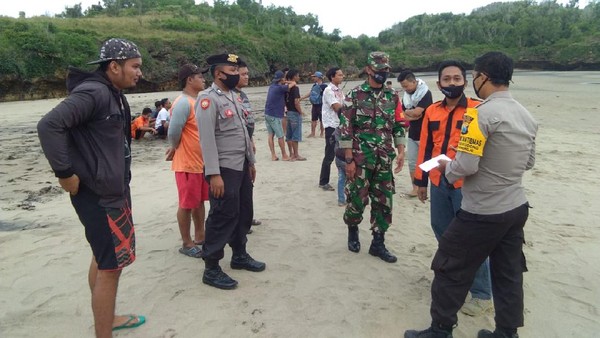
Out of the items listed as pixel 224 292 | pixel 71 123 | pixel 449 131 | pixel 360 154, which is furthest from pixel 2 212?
pixel 449 131

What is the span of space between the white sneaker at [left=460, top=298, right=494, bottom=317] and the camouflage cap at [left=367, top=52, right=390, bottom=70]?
2.32 metres

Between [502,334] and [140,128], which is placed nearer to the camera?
[502,334]

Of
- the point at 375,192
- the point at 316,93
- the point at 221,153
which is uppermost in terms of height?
the point at 316,93

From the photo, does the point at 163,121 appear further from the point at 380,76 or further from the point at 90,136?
the point at 90,136

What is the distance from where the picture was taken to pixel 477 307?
3.26 m

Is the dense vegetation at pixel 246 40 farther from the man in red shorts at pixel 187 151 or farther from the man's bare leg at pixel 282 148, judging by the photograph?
the man in red shorts at pixel 187 151

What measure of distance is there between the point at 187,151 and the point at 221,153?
0.82m

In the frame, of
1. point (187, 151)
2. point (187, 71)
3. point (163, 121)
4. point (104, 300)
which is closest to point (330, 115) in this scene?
point (187, 71)

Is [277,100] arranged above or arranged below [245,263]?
above

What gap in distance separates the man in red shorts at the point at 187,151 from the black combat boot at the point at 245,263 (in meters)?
0.49

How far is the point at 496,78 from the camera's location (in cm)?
252

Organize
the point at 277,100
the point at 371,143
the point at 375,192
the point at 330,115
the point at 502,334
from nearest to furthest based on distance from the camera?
the point at 502,334
the point at 371,143
the point at 375,192
the point at 330,115
the point at 277,100

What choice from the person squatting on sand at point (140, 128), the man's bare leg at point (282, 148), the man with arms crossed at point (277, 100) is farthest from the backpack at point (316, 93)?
the person squatting on sand at point (140, 128)

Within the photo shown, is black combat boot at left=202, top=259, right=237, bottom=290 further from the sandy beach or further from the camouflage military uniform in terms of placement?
the camouflage military uniform
